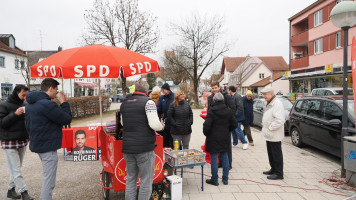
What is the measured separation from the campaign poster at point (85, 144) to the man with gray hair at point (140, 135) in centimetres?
369

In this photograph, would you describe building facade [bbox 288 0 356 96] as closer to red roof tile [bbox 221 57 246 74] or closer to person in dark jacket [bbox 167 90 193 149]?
person in dark jacket [bbox 167 90 193 149]

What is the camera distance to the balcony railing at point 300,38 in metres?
28.2

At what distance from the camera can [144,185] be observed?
3551mm

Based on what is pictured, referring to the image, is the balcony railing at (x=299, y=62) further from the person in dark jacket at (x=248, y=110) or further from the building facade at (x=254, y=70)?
the person in dark jacket at (x=248, y=110)

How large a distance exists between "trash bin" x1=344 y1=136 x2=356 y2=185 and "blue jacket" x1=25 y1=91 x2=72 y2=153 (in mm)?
4915

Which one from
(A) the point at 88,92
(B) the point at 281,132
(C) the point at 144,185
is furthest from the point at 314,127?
(A) the point at 88,92

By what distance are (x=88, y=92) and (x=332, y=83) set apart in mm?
45963

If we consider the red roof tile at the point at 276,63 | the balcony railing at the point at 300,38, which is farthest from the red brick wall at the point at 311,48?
the red roof tile at the point at 276,63

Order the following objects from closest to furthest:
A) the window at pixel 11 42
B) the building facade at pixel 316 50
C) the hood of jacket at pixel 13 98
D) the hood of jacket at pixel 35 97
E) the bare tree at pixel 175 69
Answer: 1. the hood of jacket at pixel 35 97
2. the hood of jacket at pixel 13 98
3. the building facade at pixel 316 50
4. the window at pixel 11 42
5. the bare tree at pixel 175 69

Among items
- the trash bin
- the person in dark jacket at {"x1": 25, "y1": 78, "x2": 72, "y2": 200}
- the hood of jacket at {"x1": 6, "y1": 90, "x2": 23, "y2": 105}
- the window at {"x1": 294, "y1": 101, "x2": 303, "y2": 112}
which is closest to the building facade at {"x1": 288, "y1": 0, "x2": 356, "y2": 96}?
the window at {"x1": 294, "y1": 101, "x2": 303, "y2": 112}

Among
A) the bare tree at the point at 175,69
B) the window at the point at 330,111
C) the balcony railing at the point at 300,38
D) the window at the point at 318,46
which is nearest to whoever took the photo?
the window at the point at 330,111

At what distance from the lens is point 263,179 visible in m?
5.29

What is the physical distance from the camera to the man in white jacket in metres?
5.11

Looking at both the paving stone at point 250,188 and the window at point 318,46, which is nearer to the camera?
the paving stone at point 250,188
